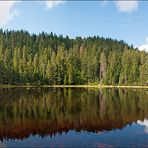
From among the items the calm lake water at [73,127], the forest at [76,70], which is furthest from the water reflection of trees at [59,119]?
the forest at [76,70]

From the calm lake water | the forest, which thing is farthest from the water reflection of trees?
the forest

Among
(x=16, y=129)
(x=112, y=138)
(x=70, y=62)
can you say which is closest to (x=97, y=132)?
(x=112, y=138)

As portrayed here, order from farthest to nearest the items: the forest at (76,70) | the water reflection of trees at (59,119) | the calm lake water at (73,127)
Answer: the forest at (76,70) → the water reflection of trees at (59,119) → the calm lake water at (73,127)

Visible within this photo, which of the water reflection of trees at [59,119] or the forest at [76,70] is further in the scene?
the forest at [76,70]

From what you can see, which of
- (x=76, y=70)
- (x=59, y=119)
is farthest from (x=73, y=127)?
(x=76, y=70)

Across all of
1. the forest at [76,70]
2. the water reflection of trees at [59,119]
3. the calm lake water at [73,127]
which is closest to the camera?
the calm lake water at [73,127]

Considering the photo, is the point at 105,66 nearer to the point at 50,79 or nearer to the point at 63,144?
the point at 50,79

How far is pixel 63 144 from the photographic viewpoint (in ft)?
102

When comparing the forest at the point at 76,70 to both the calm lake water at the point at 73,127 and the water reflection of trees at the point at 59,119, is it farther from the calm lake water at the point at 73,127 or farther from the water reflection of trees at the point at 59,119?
the calm lake water at the point at 73,127

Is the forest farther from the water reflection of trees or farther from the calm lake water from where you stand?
the calm lake water

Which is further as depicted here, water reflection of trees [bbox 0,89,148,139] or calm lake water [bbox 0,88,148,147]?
water reflection of trees [bbox 0,89,148,139]

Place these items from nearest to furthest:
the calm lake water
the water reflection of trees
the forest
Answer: the calm lake water
the water reflection of trees
the forest

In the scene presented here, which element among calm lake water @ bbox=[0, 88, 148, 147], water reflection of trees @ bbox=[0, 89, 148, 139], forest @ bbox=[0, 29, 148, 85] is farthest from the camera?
forest @ bbox=[0, 29, 148, 85]

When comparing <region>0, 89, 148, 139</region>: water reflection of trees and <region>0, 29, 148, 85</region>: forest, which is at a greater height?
<region>0, 29, 148, 85</region>: forest
